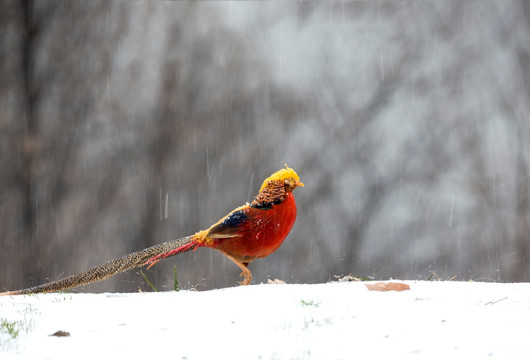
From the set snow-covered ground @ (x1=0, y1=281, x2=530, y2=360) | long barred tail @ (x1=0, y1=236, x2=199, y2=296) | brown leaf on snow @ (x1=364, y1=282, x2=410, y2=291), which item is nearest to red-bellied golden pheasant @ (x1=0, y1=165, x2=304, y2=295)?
long barred tail @ (x1=0, y1=236, x2=199, y2=296)

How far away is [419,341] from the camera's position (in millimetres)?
2590

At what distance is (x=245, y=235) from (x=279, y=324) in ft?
5.40

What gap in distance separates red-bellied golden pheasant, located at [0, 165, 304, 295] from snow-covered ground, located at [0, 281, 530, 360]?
0.55 m

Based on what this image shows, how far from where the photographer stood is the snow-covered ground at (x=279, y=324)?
2486mm

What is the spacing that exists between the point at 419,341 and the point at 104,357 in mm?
1550

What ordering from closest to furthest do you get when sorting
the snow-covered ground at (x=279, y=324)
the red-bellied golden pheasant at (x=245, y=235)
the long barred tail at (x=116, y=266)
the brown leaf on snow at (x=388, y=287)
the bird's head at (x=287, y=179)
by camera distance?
the snow-covered ground at (x=279, y=324) < the brown leaf on snow at (x=388, y=287) < the long barred tail at (x=116, y=266) < the red-bellied golden pheasant at (x=245, y=235) < the bird's head at (x=287, y=179)

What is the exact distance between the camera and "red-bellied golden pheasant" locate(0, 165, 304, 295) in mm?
4449

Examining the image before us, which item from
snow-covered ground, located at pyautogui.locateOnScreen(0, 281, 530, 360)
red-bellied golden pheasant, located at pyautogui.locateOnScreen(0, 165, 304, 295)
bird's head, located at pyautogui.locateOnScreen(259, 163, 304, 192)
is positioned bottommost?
snow-covered ground, located at pyautogui.locateOnScreen(0, 281, 530, 360)

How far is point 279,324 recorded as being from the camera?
2924 mm

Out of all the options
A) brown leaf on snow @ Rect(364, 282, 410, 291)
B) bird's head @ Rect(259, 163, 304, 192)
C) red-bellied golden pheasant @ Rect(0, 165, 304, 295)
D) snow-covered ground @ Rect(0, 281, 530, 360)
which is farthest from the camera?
bird's head @ Rect(259, 163, 304, 192)

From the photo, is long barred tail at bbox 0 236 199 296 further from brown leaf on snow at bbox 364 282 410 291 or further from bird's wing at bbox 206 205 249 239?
brown leaf on snow at bbox 364 282 410 291

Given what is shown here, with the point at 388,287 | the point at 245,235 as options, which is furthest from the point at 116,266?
the point at 388,287

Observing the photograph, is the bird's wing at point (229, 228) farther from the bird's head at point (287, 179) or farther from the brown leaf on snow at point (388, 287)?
the brown leaf on snow at point (388, 287)

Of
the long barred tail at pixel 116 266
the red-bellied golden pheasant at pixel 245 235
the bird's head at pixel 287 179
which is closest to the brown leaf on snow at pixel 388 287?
the red-bellied golden pheasant at pixel 245 235
